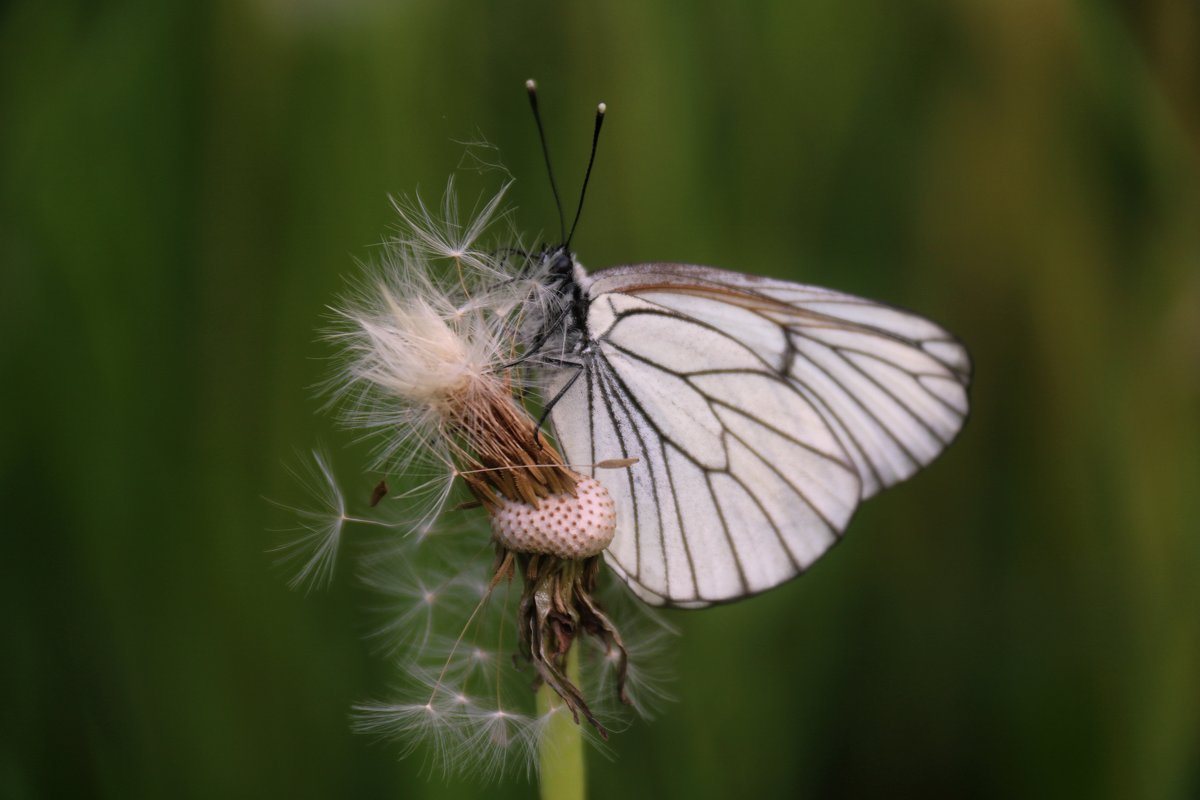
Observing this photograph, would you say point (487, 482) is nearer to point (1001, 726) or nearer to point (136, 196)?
point (136, 196)

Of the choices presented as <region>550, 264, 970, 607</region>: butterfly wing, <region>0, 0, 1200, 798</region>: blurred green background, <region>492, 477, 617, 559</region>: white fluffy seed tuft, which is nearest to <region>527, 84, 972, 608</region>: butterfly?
<region>550, 264, 970, 607</region>: butterfly wing

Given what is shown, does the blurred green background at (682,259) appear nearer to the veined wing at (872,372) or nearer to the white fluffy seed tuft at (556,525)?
the veined wing at (872,372)

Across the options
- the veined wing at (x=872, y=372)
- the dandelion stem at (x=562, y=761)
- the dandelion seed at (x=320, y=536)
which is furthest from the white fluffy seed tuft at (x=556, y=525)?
the veined wing at (x=872, y=372)

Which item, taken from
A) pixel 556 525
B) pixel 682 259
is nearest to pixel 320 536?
pixel 556 525

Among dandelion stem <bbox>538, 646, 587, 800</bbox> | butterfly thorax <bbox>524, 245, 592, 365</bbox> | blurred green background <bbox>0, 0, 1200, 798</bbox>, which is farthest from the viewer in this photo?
blurred green background <bbox>0, 0, 1200, 798</bbox>

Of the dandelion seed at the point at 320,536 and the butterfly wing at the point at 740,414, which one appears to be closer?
the dandelion seed at the point at 320,536

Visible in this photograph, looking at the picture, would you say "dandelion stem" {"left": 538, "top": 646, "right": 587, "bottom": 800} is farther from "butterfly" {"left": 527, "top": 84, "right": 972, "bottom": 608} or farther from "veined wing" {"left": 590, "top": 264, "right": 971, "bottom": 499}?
"veined wing" {"left": 590, "top": 264, "right": 971, "bottom": 499}
